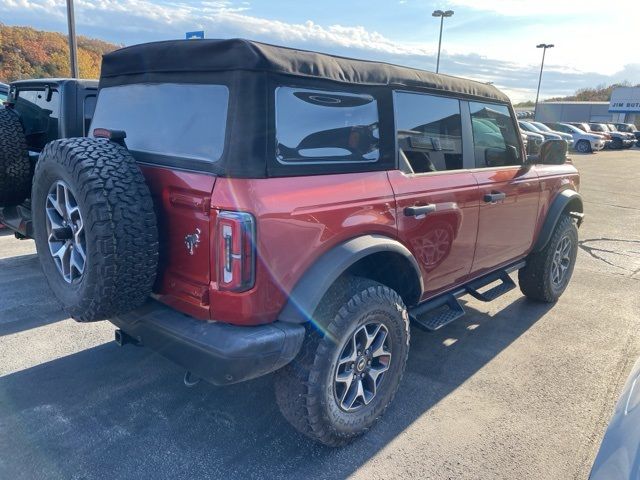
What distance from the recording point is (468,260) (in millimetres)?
3691

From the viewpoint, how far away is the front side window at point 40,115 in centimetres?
517

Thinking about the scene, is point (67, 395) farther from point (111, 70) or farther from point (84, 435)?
point (111, 70)

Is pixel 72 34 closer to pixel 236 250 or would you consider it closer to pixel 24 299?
pixel 24 299

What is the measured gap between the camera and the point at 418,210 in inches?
117

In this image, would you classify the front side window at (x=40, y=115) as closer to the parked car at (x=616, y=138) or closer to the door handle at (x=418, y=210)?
the door handle at (x=418, y=210)

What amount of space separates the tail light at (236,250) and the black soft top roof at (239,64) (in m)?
0.71

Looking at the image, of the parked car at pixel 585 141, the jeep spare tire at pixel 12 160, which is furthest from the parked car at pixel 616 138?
the jeep spare tire at pixel 12 160

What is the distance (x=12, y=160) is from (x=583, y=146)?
103 feet

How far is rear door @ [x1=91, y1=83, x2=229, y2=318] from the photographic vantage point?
7.71 feet

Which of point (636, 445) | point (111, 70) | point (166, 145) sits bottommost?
point (636, 445)

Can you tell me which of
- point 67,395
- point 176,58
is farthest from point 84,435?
point 176,58

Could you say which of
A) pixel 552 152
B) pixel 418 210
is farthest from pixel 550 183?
pixel 418 210

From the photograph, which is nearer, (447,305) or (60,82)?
(447,305)

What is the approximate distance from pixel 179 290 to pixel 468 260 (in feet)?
7.05
